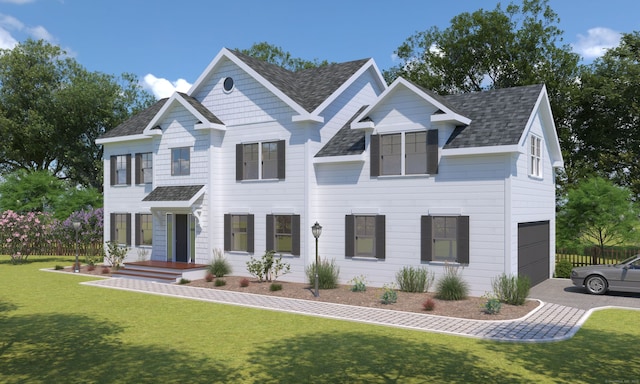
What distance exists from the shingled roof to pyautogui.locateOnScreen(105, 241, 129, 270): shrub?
12637 mm

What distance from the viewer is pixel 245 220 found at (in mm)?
22297

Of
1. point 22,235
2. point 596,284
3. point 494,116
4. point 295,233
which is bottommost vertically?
point 596,284

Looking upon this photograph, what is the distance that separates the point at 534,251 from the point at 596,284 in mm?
2830

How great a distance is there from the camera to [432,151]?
714 inches

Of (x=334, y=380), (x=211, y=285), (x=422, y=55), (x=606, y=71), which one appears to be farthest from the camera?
(x=422, y=55)

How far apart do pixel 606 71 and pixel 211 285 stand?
37.1m

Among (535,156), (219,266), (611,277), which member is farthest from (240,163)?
(611,277)

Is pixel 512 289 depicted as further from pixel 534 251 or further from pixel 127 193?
pixel 127 193

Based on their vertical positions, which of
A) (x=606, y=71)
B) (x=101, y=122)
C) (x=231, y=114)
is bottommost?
(x=231, y=114)

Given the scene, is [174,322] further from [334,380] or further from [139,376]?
[334,380]

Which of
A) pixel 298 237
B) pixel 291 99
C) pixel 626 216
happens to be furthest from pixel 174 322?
pixel 626 216

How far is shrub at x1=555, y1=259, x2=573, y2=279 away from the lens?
2226 centimetres

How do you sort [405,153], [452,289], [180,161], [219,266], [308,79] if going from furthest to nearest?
[308,79] → [180,161] → [219,266] → [405,153] → [452,289]

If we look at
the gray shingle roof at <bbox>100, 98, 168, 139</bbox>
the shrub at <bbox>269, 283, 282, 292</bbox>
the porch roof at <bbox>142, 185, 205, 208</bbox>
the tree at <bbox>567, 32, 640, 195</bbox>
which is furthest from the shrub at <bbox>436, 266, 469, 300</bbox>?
the tree at <bbox>567, 32, 640, 195</bbox>
